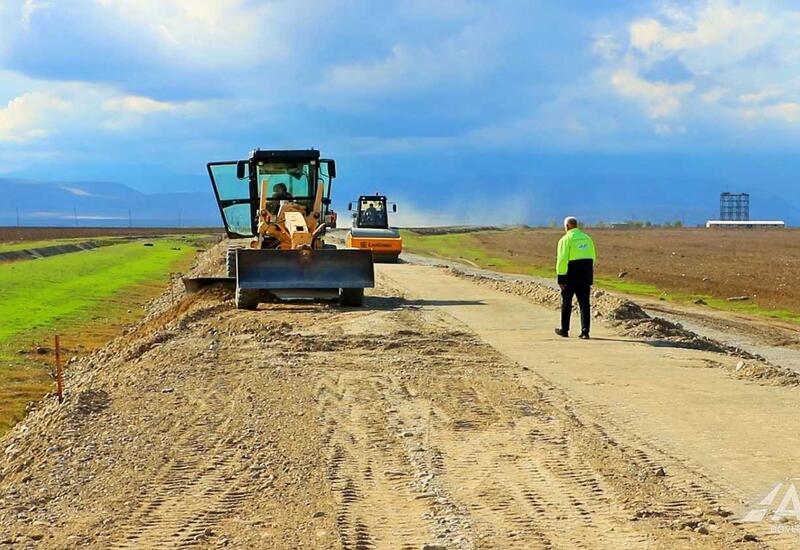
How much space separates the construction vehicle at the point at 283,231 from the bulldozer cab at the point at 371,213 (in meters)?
21.1

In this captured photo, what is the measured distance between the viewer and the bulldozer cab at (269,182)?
2120 cm

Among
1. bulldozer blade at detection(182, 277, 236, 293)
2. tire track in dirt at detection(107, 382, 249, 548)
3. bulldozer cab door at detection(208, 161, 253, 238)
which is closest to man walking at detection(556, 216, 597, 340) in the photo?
tire track in dirt at detection(107, 382, 249, 548)

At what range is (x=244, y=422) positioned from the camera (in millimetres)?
9211

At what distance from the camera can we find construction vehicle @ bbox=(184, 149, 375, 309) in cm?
1881

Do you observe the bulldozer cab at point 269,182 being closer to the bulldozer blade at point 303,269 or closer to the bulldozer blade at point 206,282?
the bulldozer blade at point 206,282

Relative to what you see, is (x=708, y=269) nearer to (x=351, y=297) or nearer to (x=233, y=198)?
(x=233, y=198)

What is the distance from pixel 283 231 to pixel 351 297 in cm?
221

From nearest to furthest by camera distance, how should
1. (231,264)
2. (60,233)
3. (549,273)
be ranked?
(231,264) < (549,273) < (60,233)

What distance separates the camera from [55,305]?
90.0 feet

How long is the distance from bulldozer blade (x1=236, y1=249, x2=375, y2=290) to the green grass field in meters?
4.00

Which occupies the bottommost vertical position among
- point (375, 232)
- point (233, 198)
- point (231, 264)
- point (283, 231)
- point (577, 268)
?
point (231, 264)

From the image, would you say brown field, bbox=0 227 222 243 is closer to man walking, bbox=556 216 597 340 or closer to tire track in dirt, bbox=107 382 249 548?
man walking, bbox=556 216 597 340

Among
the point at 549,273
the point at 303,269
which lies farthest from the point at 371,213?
the point at 303,269

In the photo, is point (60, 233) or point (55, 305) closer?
point (55, 305)
